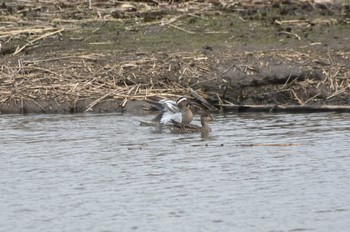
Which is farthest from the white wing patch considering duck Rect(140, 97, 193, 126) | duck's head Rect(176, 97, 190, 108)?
duck's head Rect(176, 97, 190, 108)

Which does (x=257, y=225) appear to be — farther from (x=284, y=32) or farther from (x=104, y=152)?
(x=284, y=32)

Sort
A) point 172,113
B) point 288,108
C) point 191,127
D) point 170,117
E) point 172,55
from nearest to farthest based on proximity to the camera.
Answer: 1. point 191,127
2. point 170,117
3. point 172,113
4. point 288,108
5. point 172,55

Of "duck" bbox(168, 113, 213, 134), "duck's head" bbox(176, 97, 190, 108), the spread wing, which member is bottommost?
"duck" bbox(168, 113, 213, 134)

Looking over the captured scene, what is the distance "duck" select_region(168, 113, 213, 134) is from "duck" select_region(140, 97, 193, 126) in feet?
0.24

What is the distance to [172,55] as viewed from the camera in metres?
17.6

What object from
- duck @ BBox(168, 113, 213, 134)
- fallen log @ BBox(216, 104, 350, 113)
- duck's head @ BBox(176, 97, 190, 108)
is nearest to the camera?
duck @ BBox(168, 113, 213, 134)

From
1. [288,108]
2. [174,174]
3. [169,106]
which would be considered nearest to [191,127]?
[169,106]

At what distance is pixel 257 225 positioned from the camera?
400 inches

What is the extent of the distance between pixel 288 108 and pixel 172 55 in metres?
2.40

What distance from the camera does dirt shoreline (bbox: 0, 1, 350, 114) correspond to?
54.7 ft

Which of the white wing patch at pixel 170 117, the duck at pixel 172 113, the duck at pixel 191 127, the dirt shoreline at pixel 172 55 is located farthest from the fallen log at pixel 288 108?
the white wing patch at pixel 170 117

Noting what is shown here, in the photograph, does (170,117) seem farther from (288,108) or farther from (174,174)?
(174,174)

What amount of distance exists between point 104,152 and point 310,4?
7.80m

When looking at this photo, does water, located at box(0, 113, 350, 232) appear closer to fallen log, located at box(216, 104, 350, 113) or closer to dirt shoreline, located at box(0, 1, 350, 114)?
fallen log, located at box(216, 104, 350, 113)
